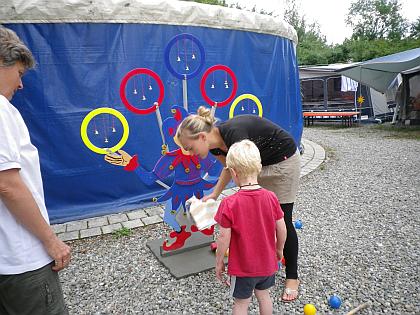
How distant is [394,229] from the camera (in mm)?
3654

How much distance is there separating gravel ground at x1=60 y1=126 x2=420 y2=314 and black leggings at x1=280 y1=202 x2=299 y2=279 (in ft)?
0.66

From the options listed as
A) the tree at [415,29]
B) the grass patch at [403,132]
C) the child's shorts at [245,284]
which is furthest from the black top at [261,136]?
the tree at [415,29]

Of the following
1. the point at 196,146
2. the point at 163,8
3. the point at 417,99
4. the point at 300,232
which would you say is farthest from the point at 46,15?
the point at 417,99

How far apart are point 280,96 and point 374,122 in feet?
35.7

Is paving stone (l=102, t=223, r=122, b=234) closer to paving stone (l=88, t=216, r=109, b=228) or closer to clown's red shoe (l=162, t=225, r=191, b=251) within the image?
paving stone (l=88, t=216, r=109, b=228)

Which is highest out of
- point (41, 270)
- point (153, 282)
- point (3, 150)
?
point (3, 150)

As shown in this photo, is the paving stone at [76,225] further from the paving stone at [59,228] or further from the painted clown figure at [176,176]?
the painted clown figure at [176,176]

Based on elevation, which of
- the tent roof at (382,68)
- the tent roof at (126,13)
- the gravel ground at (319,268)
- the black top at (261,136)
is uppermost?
the tent roof at (126,13)

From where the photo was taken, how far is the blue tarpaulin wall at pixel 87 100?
13.2 ft

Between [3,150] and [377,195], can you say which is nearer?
[3,150]

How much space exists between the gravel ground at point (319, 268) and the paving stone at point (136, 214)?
16.7 inches

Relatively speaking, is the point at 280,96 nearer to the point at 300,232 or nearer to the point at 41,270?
the point at 300,232

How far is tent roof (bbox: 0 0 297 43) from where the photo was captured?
3.80 meters

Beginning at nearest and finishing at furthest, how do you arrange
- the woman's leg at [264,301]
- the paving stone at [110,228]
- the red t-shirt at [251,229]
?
the red t-shirt at [251,229] → the woman's leg at [264,301] → the paving stone at [110,228]
